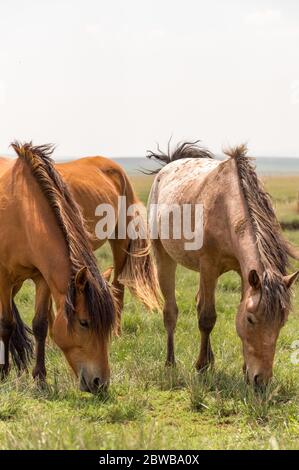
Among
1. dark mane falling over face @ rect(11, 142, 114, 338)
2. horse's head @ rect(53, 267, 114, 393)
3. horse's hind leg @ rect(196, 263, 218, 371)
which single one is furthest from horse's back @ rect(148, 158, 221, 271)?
horse's head @ rect(53, 267, 114, 393)

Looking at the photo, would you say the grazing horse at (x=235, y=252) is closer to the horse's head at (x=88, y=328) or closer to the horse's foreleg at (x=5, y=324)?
the horse's head at (x=88, y=328)

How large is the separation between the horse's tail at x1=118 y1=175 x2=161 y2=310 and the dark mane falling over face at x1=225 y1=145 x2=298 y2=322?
2.04m

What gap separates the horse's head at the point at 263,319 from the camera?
14.1 ft

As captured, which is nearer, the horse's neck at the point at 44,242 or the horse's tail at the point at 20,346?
the horse's neck at the point at 44,242

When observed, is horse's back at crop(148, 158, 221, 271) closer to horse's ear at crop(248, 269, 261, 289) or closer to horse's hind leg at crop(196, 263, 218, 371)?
horse's hind leg at crop(196, 263, 218, 371)

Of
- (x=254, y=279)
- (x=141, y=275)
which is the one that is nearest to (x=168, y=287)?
(x=141, y=275)

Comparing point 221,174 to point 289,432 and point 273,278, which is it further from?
point 289,432

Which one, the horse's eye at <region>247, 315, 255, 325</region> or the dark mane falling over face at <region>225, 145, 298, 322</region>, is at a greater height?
the dark mane falling over face at <region>225, 145, 298, 322</region>

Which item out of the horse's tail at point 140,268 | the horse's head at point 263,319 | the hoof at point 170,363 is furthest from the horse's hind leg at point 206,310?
the horse's tail at point 140,268

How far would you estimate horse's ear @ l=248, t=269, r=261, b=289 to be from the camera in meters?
4.32

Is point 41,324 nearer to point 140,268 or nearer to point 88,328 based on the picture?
point 88,328

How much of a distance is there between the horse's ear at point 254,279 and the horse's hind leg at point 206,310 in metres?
0.97

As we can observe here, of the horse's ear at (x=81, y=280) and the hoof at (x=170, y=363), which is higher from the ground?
the horse's ear at (x=81, y=280)
